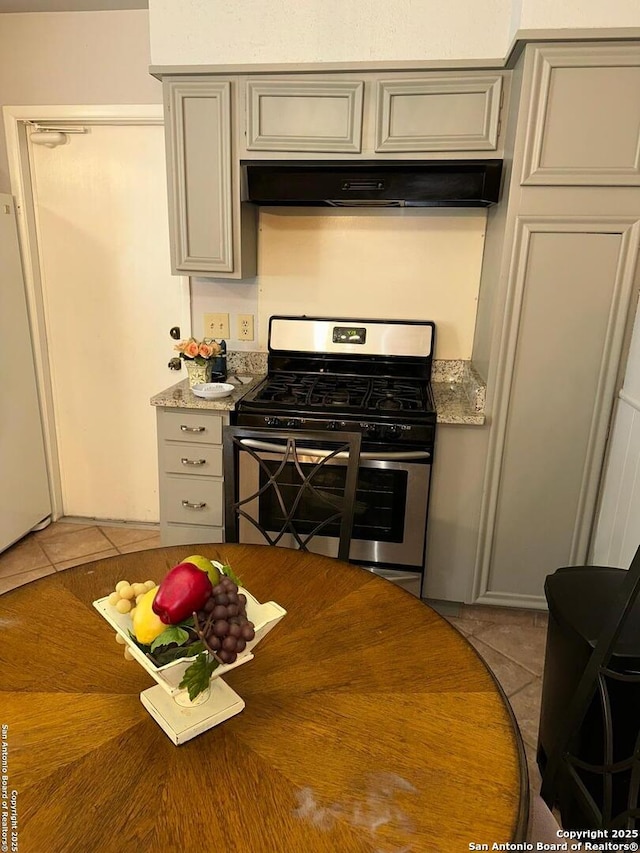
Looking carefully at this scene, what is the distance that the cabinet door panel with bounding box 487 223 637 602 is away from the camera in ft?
6.99

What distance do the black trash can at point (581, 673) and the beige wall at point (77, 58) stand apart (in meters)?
2.77

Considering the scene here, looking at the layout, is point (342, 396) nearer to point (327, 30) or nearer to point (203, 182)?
point (203, 182)

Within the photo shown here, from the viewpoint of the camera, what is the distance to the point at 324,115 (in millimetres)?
2312

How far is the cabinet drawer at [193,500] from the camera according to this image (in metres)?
2.58

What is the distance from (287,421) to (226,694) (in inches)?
57.3

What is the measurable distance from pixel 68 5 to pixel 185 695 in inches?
119

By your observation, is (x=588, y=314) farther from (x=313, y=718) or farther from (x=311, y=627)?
(x=313, y=718)

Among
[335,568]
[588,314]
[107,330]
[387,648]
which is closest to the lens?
[387,648]

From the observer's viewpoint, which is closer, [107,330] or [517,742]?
[517,742]

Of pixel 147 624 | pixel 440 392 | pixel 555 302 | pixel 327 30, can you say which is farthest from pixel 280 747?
pixel 327 30

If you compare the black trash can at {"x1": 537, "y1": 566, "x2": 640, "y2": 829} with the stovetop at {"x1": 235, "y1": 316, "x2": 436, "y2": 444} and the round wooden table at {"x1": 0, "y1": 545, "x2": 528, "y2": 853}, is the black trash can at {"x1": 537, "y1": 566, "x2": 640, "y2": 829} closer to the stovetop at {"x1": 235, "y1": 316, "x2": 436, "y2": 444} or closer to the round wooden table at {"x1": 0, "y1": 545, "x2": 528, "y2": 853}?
the round wooden table at {"x1": 0, "y1": 545, "x2": 528, "y2": 853}

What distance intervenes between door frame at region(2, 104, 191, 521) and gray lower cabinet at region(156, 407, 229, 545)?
70 cm

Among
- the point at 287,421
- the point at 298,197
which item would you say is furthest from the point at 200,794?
the point at 298,197

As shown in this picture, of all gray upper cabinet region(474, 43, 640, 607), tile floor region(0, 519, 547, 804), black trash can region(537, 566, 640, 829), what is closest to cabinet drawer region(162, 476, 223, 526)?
tile floor region(0, 519, 547, 804)
